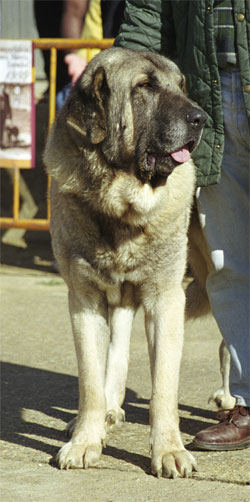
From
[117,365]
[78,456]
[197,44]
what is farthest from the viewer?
[117,365]

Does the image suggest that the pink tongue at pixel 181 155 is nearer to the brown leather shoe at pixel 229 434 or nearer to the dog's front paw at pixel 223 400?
the brown leather shoe at pixel 229 434

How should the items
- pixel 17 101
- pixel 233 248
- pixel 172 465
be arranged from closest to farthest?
pixel 172 465 → pixel 233 248 → pixel 17 101

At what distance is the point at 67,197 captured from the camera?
335cm

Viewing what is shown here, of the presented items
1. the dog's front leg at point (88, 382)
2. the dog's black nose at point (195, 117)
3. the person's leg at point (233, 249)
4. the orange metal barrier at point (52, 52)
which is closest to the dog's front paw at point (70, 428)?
the dog's front leg at point (88, 382)

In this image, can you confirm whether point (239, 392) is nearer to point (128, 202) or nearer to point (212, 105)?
point (128, 202)

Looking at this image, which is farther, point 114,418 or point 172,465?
point 114,418

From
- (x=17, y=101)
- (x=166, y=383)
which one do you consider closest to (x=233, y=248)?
(x=166, y=383)

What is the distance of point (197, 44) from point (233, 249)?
88cm

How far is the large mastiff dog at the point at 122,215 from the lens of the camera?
3209mm

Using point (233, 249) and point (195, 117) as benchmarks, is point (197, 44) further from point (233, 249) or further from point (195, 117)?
point (233, 249)

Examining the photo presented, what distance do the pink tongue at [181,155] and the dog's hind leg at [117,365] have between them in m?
0.79

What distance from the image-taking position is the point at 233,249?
11.9ft

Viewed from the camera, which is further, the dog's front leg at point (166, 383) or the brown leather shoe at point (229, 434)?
the brown leather shoe at point (229, 434)

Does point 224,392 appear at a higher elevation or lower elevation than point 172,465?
lower
